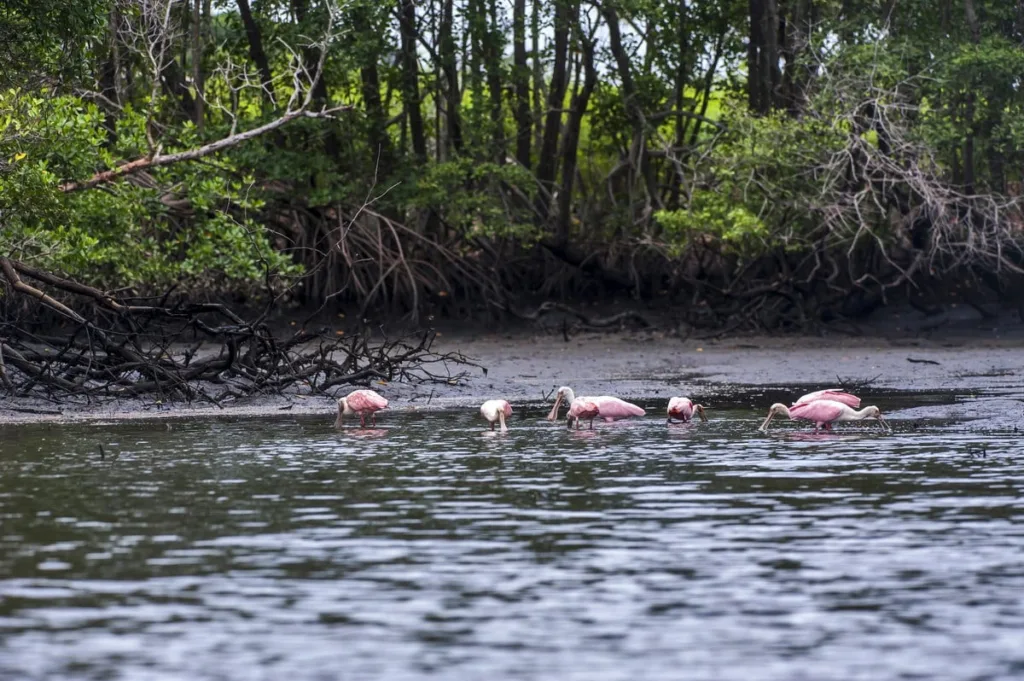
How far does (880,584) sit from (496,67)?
2095cm

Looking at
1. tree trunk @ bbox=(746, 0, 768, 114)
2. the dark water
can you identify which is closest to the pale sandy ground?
the dark water

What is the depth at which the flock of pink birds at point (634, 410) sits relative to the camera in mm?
13188

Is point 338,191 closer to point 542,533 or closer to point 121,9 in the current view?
point 121,9

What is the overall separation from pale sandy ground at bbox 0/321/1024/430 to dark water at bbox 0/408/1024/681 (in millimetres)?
3479

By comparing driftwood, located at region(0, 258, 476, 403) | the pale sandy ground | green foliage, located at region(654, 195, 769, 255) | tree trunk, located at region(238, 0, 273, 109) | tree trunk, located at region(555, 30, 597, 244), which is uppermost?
tree trunk, located at region(238, 0, 273, 109)

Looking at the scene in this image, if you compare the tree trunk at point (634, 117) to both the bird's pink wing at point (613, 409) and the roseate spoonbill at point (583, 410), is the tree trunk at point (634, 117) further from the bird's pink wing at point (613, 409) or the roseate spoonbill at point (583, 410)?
the roseate spoonbill at point (583, 410)

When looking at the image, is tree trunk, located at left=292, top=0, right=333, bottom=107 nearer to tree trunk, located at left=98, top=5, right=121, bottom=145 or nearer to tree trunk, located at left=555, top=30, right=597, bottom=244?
tree trunk, located at left=98, top=5, right=121, bottom=145

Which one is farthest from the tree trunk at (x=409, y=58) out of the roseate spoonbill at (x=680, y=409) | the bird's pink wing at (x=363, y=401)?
the roseate spoonbill at (x=680, y=409)

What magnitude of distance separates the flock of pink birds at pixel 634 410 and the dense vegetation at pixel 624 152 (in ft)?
23.6

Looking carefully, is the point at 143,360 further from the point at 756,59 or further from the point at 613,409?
the point at 756,59

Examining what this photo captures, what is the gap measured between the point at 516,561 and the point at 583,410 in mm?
6234

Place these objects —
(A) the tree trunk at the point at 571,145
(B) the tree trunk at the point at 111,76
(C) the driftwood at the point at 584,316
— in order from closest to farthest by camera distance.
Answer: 1. (B) the tree trunk at the point at 111,76
2. (C) the driftwood at the point at 584,316
3. (A) the tree trunk at the point at 571,145

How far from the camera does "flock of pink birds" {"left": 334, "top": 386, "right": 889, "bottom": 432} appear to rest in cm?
1319

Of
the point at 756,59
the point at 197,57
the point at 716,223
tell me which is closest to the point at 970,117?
the point at 756,59
